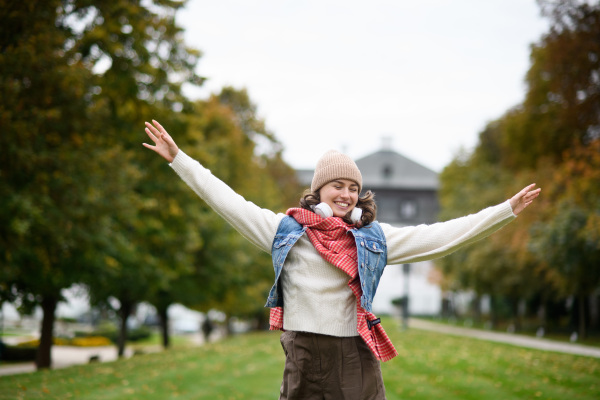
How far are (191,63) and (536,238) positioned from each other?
12.2m

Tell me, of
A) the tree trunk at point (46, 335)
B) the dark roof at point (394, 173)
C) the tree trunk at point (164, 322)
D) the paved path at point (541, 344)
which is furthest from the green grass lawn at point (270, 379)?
the dark roof at point (394, 173)

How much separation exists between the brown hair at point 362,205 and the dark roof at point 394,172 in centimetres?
6390

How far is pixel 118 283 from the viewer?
1845cm

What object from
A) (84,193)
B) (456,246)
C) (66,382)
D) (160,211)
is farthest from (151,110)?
(456,246)

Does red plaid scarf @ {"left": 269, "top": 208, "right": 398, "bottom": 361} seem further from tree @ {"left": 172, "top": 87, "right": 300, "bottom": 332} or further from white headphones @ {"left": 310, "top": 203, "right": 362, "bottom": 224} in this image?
tree @ {"left": 172, "top": 87, "right": 300, "bottom": 332}

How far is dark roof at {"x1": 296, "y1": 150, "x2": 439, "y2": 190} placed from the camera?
6856 centimetres

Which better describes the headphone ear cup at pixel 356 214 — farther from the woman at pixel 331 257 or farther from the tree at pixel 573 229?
the tree at pixel 573 229

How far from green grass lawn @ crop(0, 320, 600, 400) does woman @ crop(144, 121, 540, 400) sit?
6059 millimetres

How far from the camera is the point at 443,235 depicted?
146 inches

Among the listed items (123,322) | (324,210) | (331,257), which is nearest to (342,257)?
(331,257)

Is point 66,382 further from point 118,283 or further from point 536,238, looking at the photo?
point 536,238

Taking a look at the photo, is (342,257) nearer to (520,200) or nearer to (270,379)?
(520,200)

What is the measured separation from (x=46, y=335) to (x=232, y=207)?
1593 centimetres

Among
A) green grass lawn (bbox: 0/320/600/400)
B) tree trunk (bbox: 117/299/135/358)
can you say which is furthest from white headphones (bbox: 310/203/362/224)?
tree trunk (bbox: 117/299/135/358)
